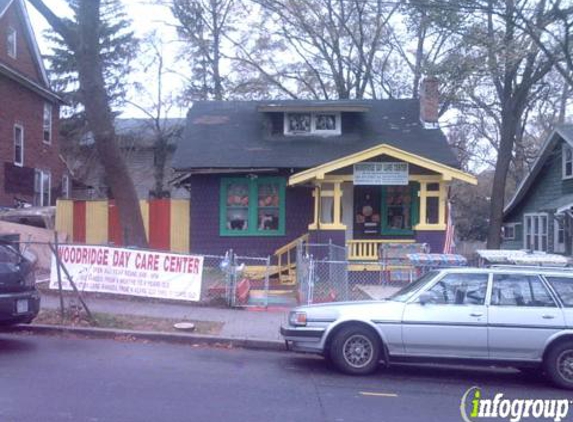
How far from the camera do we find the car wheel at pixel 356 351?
9.50 m

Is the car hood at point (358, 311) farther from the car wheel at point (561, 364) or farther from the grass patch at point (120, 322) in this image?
the grass patch at point (120, 322)

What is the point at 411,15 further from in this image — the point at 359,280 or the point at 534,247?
the point at 534,247

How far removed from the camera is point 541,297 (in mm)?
9680

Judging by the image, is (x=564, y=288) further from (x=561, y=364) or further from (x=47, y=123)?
(x=47, y=123)

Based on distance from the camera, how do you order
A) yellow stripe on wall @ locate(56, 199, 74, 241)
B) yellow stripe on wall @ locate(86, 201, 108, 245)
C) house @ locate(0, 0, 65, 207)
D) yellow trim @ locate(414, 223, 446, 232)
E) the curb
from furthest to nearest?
house @ locate(0, 0, 65, 207) < yellow stripe on wall @ locate(86, 201, 108, 245) < yellow stripe on wall @ locate(56, 199, 74, 241) < yellow trim @ locate(414, 223, 446, 232) < the curb

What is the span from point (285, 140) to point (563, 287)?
13.8 meters

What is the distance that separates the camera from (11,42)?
28953 mm

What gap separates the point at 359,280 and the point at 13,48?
18318 mm

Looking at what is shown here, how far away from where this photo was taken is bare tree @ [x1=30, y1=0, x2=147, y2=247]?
57.7 feet

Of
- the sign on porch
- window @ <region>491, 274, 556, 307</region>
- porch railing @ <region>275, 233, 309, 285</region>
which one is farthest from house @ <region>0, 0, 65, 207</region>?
window @ <region>491, 274, 556, 307</region>

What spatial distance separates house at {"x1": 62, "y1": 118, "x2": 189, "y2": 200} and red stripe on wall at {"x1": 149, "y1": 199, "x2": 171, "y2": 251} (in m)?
17.1

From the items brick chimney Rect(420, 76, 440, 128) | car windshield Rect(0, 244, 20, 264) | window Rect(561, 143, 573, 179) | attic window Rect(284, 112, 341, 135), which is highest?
brick chimney Rect(420, 76, 440, 128)

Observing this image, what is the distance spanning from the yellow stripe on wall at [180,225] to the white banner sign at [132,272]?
8.53 metres

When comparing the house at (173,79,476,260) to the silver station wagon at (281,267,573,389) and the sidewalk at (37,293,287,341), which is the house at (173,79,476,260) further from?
the silver station wagon at (281,267,573,389)
